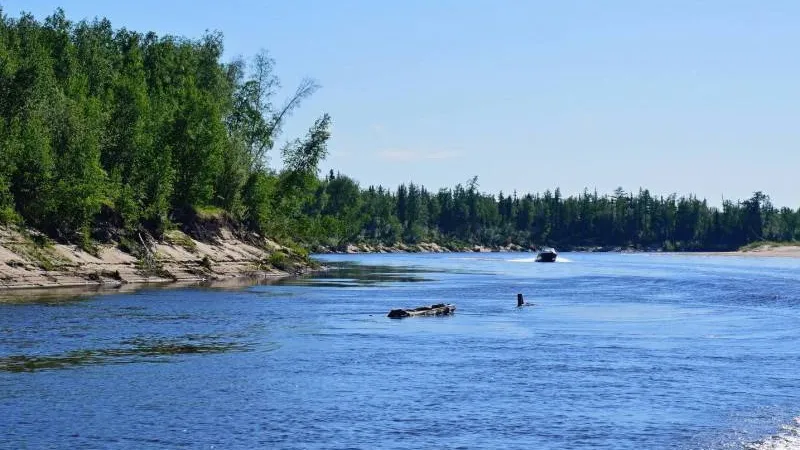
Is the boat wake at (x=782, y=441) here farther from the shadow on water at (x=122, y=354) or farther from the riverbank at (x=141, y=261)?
the riverbank at (x=141, y=261)

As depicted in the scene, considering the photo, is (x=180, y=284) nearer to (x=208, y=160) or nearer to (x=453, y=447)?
(x=208, y=160)

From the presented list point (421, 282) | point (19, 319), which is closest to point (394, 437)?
point (19, 319)

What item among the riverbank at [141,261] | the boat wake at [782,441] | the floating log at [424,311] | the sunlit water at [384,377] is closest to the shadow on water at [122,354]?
the sunlit water at [384,377]

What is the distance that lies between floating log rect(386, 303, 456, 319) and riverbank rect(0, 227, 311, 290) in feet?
99.6

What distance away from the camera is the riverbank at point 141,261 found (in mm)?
72875

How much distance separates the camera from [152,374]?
34719mm

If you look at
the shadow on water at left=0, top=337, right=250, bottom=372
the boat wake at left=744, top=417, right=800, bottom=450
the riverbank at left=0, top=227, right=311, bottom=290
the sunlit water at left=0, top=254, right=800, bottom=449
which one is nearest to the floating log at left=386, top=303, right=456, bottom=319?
the sunlit water at left=0, top=254, right=800, bottom=449

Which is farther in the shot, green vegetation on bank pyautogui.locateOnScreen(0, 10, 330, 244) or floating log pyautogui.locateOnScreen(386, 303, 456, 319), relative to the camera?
green vegetation on bank pyautogui.locateOnScreen(0, 10, 330, 244)

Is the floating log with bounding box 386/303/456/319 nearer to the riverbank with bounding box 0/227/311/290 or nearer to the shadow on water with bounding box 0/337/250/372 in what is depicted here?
the shadow on water with bounding box 0/337/250/372

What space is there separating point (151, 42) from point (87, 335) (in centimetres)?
10142

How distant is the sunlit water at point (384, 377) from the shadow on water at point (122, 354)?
119 millimetres

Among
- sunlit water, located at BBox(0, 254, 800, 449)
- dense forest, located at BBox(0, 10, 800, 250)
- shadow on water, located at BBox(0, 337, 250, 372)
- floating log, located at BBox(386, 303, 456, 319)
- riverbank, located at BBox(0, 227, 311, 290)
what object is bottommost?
sunlit water, located at BBox(0, 254, 800, 449)

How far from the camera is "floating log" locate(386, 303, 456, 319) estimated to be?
57.7m

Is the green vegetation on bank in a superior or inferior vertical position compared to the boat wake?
superior
